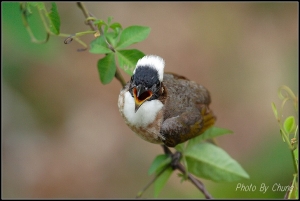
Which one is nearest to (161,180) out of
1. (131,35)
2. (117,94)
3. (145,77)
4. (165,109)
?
(165,109)

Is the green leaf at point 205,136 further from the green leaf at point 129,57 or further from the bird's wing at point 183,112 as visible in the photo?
the green leaf at point 129,57

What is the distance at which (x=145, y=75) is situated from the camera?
243cm

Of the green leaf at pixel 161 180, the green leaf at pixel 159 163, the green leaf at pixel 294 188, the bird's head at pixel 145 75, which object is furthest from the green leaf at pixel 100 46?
the green leaf at pixel 294 188

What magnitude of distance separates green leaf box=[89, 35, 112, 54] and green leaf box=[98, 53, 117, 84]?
65 millimetres

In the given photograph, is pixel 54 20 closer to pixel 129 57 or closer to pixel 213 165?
pixel 129 57

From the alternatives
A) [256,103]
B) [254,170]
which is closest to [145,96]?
[254,170]

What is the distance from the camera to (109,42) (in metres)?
2.41

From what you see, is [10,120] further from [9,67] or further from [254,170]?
[254,170]

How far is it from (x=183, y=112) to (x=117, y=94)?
3139 mm

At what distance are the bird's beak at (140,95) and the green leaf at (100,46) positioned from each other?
0.27m

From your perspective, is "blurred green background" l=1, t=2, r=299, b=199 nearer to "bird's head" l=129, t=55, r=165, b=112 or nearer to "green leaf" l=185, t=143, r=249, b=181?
"green leaf" l=185, t=143, r=249, b=181

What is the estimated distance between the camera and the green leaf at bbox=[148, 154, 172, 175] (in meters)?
2.66

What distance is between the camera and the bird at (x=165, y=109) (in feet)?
8.29

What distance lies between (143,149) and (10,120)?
169 cm
